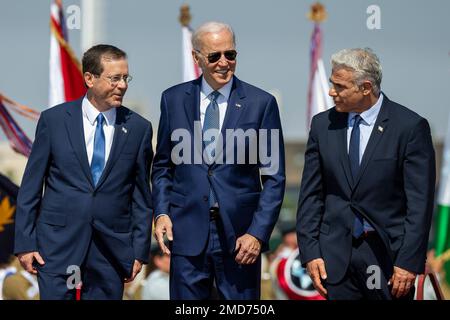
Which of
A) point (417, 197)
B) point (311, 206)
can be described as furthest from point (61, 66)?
point (417, 197)

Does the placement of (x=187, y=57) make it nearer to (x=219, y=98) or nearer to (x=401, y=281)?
(x=219, y=98)

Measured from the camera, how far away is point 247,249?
6.20m

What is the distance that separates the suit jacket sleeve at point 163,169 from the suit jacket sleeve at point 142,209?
0.10 m

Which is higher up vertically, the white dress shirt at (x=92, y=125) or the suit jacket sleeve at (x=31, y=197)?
the white dress shirt at (x=92, y=125)

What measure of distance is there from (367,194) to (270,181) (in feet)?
1.75

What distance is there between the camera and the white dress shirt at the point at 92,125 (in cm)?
652

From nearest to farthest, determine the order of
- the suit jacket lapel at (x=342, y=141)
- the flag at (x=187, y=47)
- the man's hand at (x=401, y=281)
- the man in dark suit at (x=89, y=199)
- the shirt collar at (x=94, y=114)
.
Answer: the man's hand at (x=401, y=281)
the suit jacket lapel at (x=342, y=141)
the man in dark suit at (x=89, y=199)
the shirt collar at (x=94, y=114)
the flag at (x=187, y=47)

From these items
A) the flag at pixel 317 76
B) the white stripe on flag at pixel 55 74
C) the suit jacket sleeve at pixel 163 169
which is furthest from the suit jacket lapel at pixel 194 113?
the flag at pixel 317 76

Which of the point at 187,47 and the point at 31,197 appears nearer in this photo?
the point at 31,197

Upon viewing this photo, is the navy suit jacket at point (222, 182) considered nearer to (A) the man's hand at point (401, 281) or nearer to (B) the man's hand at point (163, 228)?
(B) the man's hand at point (163, 228)

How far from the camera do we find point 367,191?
6.21 metres

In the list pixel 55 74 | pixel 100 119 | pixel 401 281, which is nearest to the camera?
pixel 401 281

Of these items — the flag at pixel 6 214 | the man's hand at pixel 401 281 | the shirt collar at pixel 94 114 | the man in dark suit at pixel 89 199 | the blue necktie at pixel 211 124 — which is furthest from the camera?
the flag at pixel 6 214
